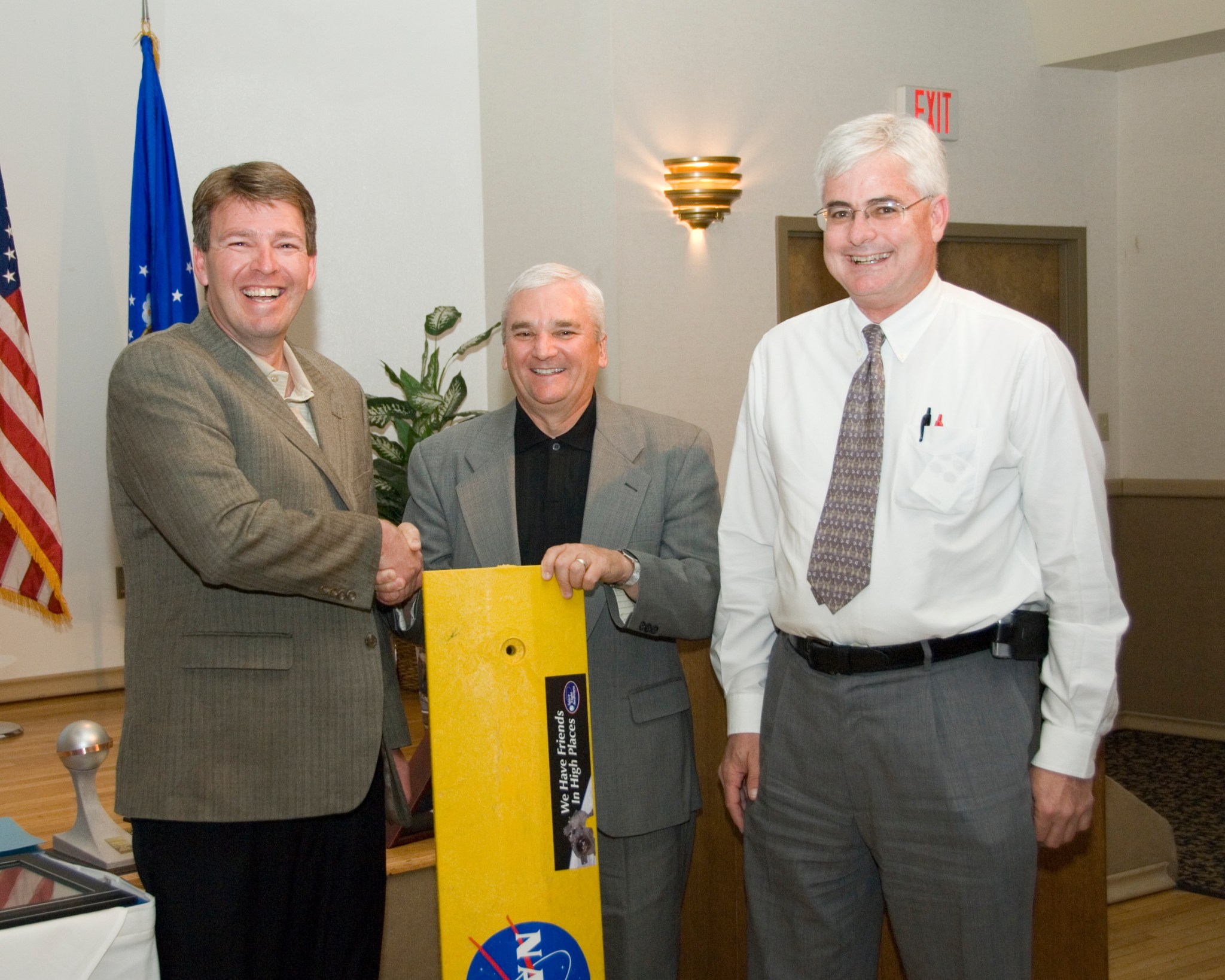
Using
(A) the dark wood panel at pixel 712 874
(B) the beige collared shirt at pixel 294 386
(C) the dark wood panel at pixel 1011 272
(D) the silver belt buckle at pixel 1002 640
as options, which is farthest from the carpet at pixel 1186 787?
(B) the beige collared shirt at pixel 294 386

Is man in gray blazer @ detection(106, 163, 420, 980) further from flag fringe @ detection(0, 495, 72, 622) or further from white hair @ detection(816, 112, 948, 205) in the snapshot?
flag fringe @ detection(0, 495, 72, 622)

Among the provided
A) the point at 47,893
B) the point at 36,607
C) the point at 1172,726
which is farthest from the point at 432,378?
the point at 1172,726

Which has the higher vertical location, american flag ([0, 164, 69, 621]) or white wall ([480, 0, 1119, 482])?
white wall ([480, 0, 1119, 482])

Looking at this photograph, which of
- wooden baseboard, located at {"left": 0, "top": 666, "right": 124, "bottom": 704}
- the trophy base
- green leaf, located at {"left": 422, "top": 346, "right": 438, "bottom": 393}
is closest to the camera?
the trophy base

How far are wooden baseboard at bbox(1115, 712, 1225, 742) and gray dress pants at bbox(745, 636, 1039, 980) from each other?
3.76m

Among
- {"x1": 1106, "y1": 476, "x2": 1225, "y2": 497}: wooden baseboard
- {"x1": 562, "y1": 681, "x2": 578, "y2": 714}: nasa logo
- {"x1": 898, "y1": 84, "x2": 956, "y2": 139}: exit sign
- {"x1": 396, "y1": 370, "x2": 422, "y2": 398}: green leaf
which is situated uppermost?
{"x1": 898, "y1": 84, "x2": 956, "y2": 139}: exit sign

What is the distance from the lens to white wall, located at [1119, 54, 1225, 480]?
508cm

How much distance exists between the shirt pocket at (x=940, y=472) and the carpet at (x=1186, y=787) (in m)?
2.77

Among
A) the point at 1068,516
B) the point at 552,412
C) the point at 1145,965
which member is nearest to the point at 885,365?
the point at 1068,516

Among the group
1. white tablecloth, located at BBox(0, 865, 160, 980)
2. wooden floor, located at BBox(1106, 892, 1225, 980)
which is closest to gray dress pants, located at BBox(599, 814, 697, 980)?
white tablecloth, located at BBox(0, 865, 160, 980)

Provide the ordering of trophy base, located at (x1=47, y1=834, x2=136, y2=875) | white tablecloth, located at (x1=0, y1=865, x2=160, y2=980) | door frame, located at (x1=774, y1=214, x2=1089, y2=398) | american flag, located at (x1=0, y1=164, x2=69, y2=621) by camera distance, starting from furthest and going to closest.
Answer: door frame, located at (x1=774, y1=214, x2=1089, y2=398)
american flag, located at (x1=0, y1=164, x2=69, y2=621)
trophy base, located at (x1=47, y1=834, x2=136, y2=875)
white tablecloth, located at (x1=0, y1=865, x2=160, y2=980)

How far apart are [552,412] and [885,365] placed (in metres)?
0.60

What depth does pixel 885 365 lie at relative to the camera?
171 cm

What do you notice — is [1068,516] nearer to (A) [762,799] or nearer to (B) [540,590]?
(A) [762,799]
